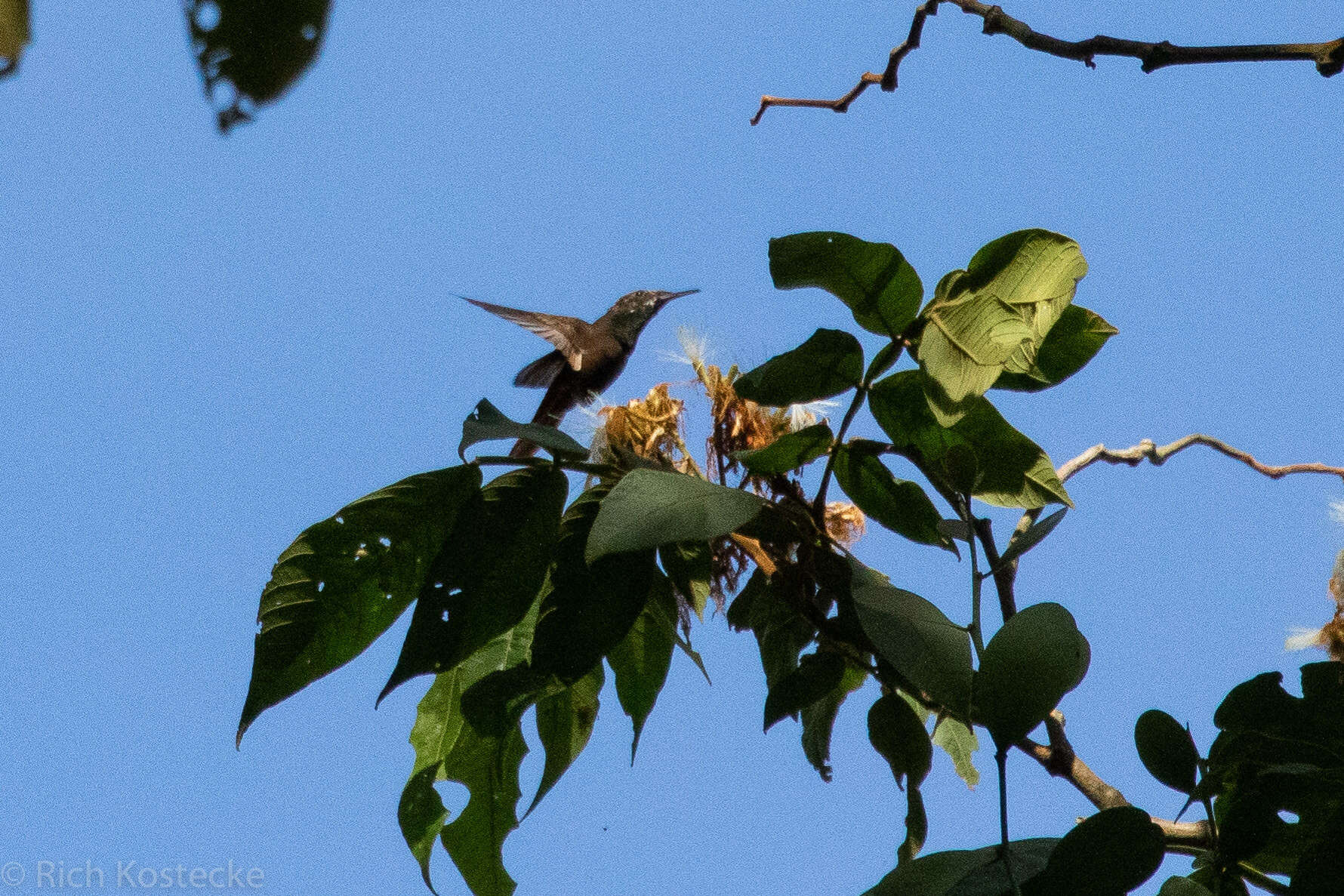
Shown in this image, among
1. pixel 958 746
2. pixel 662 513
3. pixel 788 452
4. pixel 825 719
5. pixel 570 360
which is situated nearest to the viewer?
pixel 662 513

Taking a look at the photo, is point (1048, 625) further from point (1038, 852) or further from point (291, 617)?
point (291, 617)

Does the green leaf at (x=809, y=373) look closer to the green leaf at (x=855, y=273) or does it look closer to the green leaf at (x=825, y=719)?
the green leaf at (x=855, y=273)

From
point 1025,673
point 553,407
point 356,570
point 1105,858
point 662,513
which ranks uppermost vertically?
point 553,407

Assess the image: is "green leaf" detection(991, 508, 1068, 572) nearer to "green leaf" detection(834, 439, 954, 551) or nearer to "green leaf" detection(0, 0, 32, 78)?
"green leaf" detection(834, 439, 954, 551)

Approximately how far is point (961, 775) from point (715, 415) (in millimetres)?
527

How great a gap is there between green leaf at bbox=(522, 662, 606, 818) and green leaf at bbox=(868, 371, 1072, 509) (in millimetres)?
394

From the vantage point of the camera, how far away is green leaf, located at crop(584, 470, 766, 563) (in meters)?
0.94

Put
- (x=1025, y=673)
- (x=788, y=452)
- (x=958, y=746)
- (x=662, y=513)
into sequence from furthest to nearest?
(x=958, y=746) < (x=788, y=452) < (x=662, y=513) < (x=1025, y=673)

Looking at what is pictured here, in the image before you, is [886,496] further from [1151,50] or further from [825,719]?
[1151,50]

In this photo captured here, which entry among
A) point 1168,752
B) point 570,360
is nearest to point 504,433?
point 1168,752

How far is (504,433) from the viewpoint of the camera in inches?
43.0

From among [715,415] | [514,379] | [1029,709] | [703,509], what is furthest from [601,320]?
[1029,709]

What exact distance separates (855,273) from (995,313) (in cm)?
13

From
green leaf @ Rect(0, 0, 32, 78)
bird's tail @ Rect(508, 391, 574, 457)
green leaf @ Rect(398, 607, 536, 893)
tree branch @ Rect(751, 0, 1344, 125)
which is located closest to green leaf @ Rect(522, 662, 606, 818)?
green leaf @ Rect(398, 607, 536, 893)
